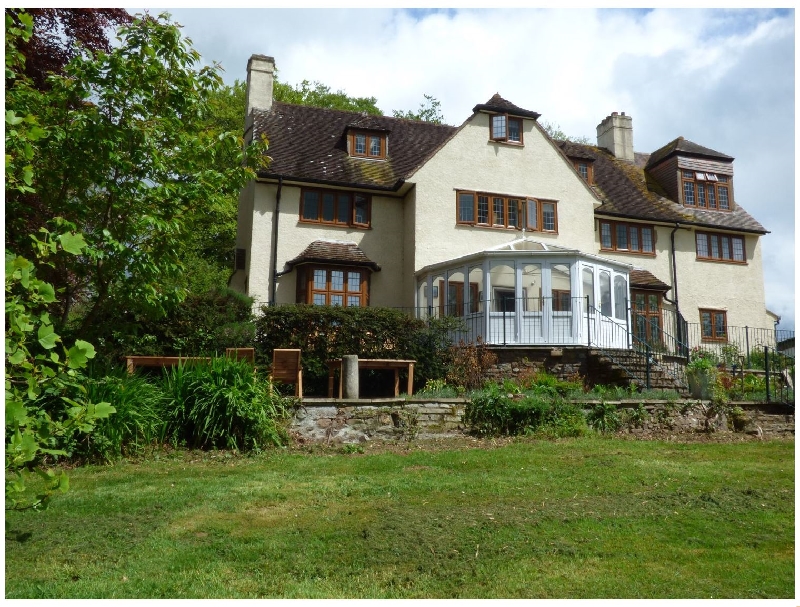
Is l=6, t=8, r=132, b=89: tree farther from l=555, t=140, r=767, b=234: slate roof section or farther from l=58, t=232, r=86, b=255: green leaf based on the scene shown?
l=555, t=140, r=767, b=234: slate roof section

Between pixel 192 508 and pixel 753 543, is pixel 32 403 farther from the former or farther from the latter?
pixel 753 543

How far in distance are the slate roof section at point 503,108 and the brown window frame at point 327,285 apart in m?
6.60

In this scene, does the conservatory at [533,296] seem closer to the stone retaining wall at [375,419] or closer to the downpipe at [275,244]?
the downpipe at [275,244]

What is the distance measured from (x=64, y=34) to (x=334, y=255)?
946 cm

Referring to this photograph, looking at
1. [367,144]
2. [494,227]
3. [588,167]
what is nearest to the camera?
[494,227]

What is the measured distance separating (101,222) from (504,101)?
15.8 m

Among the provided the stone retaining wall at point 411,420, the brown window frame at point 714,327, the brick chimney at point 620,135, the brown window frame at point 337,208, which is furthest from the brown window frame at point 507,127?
the stone retaining wall at point 411,420

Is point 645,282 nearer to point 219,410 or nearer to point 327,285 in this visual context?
point 327,285

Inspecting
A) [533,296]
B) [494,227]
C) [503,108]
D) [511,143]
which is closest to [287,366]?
[533,296]

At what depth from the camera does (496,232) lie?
2266cm

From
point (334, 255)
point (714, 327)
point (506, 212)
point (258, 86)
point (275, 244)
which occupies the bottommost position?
point (714, 327)

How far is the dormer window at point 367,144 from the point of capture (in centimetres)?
2373

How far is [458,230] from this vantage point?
2228 centimetres

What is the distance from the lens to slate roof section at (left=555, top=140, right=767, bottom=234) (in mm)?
25469
